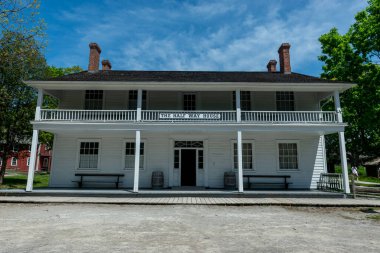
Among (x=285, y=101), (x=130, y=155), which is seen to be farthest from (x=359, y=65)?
(x=130, y=155)

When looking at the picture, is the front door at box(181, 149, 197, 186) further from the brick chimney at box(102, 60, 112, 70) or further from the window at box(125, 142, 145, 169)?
the brick chimney at box(102, 60, 112, 70)

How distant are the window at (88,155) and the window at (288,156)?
10.8m

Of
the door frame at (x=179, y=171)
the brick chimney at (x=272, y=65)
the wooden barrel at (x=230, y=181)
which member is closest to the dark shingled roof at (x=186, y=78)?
the brick chimney at (x=272, y=65)

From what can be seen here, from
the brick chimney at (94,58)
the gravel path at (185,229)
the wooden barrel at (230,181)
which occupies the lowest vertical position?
the gravel path at (185,229)

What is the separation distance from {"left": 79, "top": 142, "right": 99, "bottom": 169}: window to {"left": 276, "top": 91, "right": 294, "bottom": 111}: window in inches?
443

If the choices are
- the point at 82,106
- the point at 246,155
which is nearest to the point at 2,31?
the point at 82,106

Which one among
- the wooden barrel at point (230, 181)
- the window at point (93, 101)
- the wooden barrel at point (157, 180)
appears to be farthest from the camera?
the window at point (93, 101)

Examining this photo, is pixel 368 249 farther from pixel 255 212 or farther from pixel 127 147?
pixel 127 147

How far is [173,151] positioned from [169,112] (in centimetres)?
241

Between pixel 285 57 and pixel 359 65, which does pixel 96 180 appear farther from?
pixel 359 65

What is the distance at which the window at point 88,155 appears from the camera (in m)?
15.2

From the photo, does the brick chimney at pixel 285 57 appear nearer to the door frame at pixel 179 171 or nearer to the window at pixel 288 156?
the window at pixel 288 156

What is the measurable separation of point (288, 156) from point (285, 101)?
11.0 feet

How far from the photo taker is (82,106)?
15867 mm
